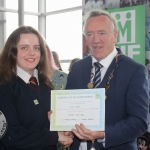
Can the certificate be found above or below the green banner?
below

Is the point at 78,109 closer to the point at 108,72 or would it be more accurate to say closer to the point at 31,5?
the point at 108,72

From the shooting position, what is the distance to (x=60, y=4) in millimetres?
8531

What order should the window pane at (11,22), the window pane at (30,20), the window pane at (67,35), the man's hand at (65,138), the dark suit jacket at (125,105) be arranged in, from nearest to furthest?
the dark suit jacket at (125,105)
the man's hand at (65,138)
the window pane at (67,35)
the window pane at (11,22)
the window pane at (30,20)

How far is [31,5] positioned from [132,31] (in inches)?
→ 214

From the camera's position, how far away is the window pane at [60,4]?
805 centimetres

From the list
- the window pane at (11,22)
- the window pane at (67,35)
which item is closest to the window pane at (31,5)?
the window pane at (11,22)

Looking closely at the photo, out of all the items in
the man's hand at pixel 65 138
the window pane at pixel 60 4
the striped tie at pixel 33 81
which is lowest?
the man's hand at pixel 65 138

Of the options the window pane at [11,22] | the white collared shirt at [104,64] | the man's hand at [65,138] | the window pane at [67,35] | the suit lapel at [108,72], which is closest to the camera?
the suit lapel at [108,72]

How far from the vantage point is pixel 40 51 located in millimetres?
2670

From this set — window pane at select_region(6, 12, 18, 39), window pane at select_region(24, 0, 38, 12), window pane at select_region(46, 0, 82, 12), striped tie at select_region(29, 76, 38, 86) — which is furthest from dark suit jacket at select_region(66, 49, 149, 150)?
window pane at select_region(24, 0, 38, 12)

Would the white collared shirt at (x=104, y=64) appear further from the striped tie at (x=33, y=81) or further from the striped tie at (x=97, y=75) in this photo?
the striped tie at (x=33, y=81)

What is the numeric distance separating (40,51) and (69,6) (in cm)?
585

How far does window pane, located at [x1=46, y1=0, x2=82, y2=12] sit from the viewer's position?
8047 millimetres

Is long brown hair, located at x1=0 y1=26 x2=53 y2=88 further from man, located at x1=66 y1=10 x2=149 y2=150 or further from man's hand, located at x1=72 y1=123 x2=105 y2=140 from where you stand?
man's hand, located at x1=72 y1=123 x2=105 y2=140
